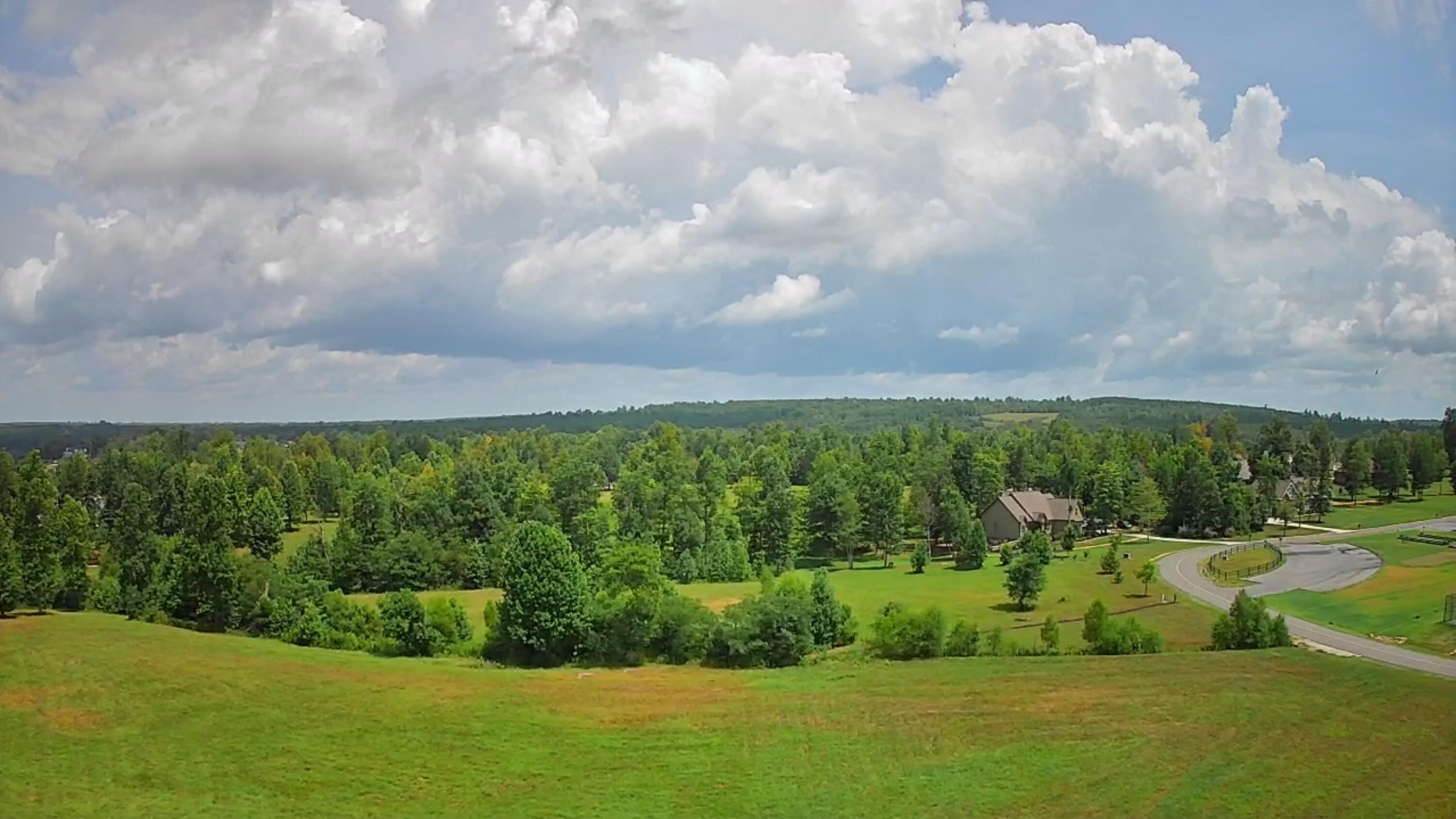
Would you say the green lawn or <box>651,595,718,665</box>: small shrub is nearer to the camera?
<box>651,595,718,665</box>: small shrub

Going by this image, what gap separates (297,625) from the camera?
5509cm

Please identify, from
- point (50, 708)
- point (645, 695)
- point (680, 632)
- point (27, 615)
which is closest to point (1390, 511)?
point (680, 632)

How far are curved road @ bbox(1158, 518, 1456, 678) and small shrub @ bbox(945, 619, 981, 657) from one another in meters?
16.0

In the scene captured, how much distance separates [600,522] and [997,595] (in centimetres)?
3140

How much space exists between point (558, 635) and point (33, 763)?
2218cm

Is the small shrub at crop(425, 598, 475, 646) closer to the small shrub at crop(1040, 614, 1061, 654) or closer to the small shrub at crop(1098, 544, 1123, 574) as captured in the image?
the small shrub at crop(1040, 614, 1061, 654)

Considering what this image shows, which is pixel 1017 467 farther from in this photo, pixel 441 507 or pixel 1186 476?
pixel 441 507

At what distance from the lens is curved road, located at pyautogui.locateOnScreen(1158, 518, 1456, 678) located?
45.3 meters

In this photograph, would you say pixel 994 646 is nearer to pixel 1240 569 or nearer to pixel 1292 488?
pixel 1240 569

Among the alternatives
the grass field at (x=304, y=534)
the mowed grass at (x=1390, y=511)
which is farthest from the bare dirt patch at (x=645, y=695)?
the mowed grass at (x=1390, y=511)

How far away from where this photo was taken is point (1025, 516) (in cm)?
9850

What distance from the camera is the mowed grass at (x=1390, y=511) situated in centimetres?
9481

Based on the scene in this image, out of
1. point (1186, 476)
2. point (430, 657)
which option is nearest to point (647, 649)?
point (430, 657)

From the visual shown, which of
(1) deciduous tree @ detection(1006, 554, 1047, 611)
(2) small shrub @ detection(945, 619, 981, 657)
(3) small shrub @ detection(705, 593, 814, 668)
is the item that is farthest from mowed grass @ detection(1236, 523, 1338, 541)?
(3) small shrub @ detection(705, 593, 814, 668)
